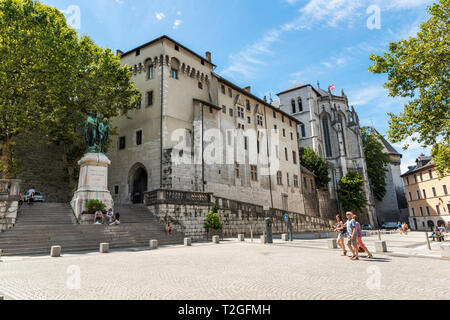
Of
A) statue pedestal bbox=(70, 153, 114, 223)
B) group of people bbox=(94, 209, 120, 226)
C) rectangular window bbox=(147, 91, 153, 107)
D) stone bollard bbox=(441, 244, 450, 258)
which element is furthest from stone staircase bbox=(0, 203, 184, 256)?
stone bollard bbox=(441, 244, 450, 258)

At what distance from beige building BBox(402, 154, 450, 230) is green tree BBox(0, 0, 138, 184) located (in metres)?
45.5

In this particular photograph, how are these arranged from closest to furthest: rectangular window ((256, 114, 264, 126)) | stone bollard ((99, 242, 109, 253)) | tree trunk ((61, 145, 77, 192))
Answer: stone bollard ((99, 242, 109, 253)), tree trunk ((61, 145, 77, 192)), rectangular window ((256, 114, 264, 126))

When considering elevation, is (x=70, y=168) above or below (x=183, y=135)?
below

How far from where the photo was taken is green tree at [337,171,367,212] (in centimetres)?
4762

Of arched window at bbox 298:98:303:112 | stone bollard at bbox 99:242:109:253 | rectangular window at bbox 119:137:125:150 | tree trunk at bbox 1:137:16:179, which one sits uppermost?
arched window at bbox 298:98:303:112

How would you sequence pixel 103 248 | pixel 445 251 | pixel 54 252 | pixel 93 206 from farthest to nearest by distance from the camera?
pixel 93 206
pixel 103 248
pixel 54 252
pixel 445 251

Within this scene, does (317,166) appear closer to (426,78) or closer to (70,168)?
(426,78)

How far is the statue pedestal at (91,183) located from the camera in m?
18.2

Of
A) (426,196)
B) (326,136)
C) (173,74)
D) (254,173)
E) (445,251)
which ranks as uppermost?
(326,136)

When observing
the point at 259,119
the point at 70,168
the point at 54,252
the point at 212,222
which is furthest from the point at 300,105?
the point at 54,252

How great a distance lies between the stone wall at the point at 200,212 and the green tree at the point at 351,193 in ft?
75.3

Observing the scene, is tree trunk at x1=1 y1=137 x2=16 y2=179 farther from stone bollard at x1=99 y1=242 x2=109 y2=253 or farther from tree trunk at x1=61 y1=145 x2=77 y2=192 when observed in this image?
stone bollard at x1=99 y1=242 x2=109 y2=253

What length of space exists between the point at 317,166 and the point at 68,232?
4292 cm

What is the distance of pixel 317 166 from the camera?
49.9 meters
